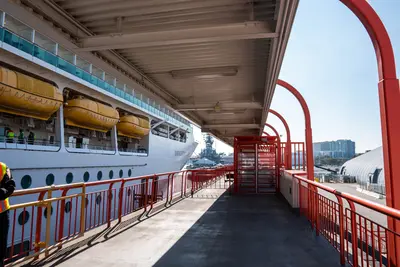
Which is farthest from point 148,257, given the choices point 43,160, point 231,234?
point 43,160

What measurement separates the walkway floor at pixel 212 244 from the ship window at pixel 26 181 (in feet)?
17.3

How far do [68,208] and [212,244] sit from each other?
828cm

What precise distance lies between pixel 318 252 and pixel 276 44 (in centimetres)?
388

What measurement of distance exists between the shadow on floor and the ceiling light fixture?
4.34m

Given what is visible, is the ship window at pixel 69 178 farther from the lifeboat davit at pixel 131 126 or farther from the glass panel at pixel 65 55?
the lifeboat davit at pixel 131 126

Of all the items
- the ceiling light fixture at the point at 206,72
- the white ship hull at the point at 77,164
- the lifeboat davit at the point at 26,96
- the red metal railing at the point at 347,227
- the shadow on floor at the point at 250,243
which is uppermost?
the ceiling light fixture at the point at 206,72

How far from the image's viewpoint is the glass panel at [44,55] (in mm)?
9920

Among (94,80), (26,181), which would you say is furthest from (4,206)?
(94,80)

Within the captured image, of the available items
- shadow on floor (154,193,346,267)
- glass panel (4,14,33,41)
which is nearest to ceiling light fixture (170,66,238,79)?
shadow on floor (154,193,346,267)

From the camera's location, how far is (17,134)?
33.8 ft

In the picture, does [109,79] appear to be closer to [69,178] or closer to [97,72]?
[97,72]

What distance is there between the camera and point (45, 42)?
1057cm

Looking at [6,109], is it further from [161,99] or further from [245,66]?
[245,66]

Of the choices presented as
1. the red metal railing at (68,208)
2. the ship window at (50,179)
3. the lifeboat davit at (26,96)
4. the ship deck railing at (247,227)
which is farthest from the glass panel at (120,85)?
the ship deck railing at (247,227)
